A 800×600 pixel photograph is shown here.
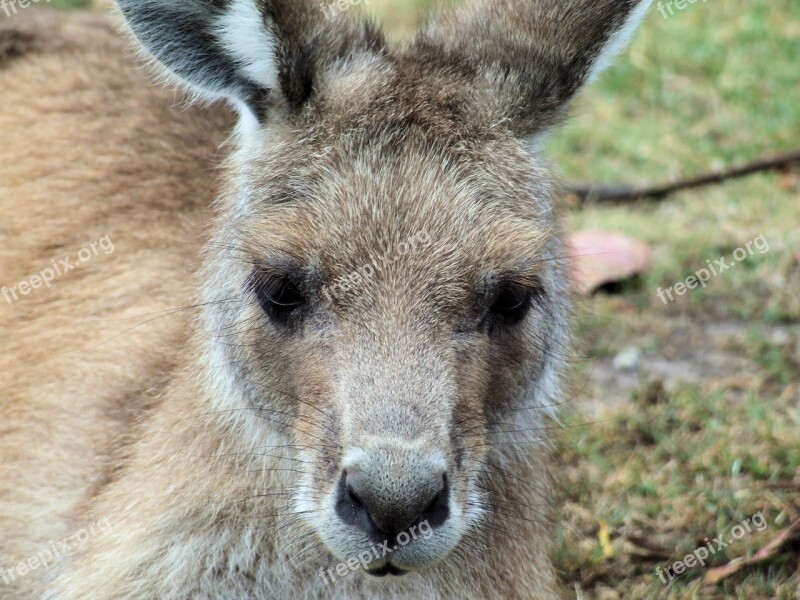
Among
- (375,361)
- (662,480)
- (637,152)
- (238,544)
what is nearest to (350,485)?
(375,361)

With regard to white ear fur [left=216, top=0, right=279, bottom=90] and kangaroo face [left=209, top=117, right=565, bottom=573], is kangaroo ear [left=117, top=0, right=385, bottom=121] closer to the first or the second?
white ear fur [left=216, top=0, right=279, bottom=90]

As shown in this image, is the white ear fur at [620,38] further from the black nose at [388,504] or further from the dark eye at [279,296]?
the black nose at [388,504]

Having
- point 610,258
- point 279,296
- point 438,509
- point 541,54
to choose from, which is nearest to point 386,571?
point 438,509

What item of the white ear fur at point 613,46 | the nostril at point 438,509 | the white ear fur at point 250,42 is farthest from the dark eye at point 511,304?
the white ear fur at point 250,42

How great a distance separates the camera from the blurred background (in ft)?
18.5

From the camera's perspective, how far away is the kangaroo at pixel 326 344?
396 centimetres

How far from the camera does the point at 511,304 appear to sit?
436 centimetres

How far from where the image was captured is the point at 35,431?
5.25 metres

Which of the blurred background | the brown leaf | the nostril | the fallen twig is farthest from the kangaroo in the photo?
the fallen twig

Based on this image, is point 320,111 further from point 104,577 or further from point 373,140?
point 104,577

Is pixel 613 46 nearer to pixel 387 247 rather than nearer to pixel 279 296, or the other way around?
pixel 387 247

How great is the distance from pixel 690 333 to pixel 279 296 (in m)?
4.10

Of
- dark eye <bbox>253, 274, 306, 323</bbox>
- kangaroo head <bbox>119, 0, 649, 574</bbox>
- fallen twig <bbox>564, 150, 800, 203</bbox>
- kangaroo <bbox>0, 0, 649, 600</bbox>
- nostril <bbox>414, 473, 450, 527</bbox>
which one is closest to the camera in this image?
nostril <bbox>414, 473, 450, 527</bbox>

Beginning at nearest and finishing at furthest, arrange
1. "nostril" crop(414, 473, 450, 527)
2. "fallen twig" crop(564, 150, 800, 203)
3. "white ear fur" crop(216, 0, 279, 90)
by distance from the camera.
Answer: "nostril" crop(414, 473, 450, 527)
"white ear fur" crop(216, 0, 279, 90)
"fallen twig" crop(564, 150, 800, 203)
